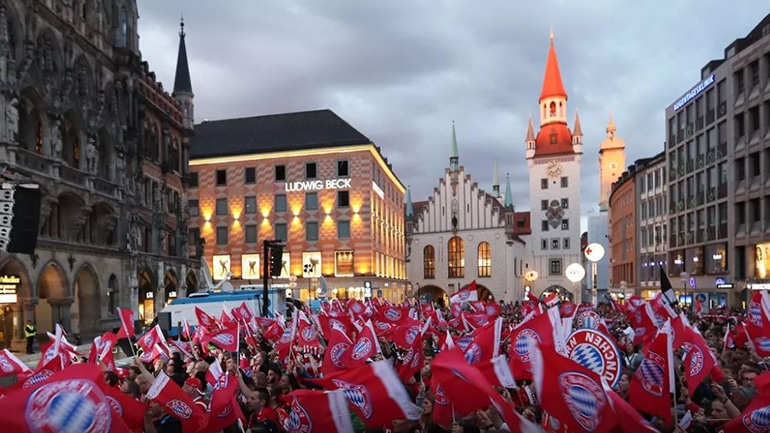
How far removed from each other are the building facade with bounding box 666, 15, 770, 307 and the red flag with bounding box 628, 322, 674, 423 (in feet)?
99.3

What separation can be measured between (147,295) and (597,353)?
36.9 metres

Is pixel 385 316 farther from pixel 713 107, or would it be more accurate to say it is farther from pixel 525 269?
pixel 525 269

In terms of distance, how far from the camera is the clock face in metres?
91.8

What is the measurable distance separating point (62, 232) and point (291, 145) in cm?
3332

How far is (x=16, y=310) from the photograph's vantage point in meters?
30.0

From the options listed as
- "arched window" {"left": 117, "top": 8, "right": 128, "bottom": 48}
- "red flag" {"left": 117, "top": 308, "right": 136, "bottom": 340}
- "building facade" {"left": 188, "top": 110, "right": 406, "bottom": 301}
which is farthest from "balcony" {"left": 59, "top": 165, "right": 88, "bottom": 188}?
"building facade" {"left": 188, "top": 110, "right": 406, "bottom": 301}

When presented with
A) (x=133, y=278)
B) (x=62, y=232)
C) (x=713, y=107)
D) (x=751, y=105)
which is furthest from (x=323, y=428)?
(x=713, y=107)

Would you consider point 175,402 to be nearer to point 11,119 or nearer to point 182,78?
point 11,119

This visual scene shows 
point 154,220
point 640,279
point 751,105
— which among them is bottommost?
point 640,279

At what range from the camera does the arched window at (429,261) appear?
85188mm

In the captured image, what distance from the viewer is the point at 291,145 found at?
63.8 m

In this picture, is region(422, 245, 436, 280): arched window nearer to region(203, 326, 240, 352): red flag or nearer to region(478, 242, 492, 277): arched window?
region(478, 242, 492, 277): arched window

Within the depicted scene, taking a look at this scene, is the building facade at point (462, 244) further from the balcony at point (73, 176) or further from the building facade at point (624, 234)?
the balcony at point (73, 176)

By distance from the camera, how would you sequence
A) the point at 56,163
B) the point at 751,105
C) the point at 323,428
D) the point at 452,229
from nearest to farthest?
1. the point at 323,428
2. the point at 56,163
3. the point at 751,105
4. the point at 452,229
